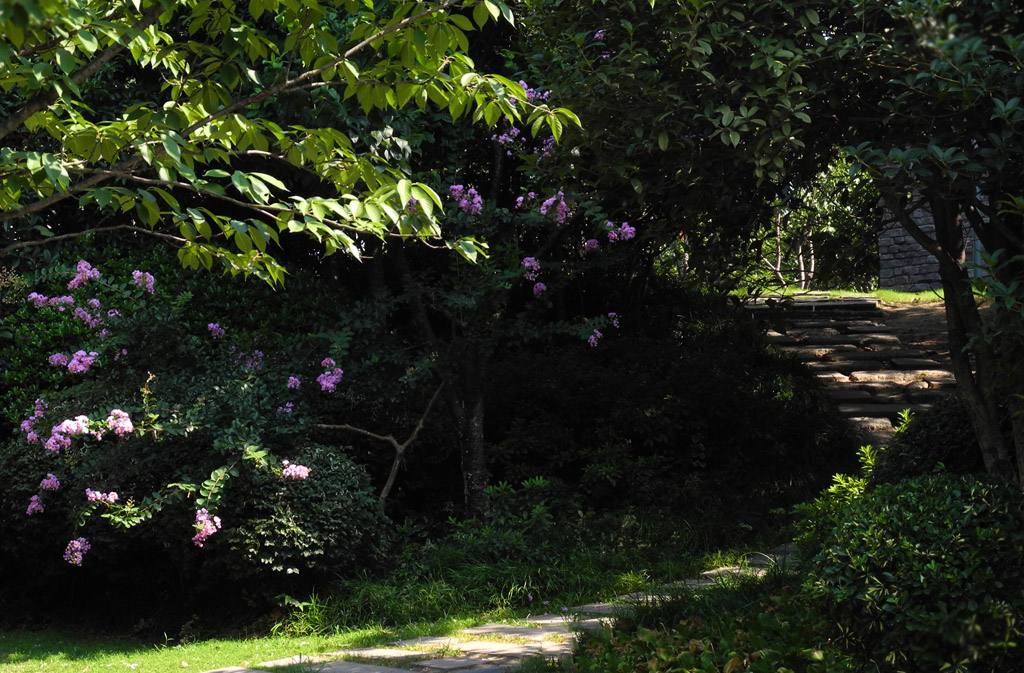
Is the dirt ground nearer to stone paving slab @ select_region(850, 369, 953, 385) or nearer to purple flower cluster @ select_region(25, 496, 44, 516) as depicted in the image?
stone paving slab @ select_region(850, 369, 953, 385)

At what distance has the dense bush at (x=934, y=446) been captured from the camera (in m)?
5.12

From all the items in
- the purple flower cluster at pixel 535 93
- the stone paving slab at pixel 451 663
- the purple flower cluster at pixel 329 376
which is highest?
the purple flower cluster at pixel 535 93

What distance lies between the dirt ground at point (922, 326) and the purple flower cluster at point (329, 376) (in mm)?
7034

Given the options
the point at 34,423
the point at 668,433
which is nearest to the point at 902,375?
the point at 668,433

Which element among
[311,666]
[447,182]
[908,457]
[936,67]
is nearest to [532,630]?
[311,666]

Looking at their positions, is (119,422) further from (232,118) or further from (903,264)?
(903,264)

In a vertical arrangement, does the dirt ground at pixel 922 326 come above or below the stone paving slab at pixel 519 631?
above

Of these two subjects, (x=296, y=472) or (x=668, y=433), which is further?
(x=668, y=433)

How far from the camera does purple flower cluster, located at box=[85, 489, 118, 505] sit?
5.71 meters

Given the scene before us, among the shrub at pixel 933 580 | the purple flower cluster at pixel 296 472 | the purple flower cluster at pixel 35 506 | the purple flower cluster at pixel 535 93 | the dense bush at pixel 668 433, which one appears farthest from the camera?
the dense bush at pixel 668 433

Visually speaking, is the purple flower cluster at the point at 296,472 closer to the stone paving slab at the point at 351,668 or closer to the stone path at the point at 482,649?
the stone path at the point at 482,649

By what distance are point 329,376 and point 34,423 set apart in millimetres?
2108

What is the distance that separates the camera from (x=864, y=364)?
10.6 metres

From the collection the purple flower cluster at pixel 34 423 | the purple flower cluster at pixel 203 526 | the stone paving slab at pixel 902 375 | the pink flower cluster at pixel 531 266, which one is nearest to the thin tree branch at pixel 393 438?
the pink flower cluster at pixel 531 266
